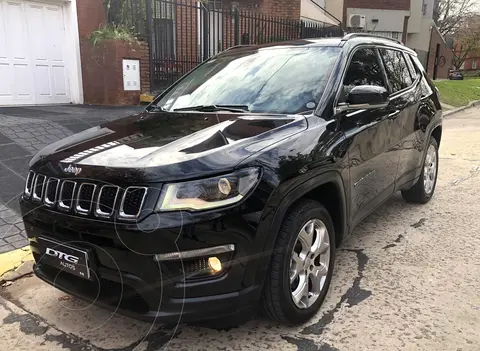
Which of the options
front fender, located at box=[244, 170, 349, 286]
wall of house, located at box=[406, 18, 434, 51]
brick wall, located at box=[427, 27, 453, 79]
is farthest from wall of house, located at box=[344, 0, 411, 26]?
front fender, located at box=[244, 170, 349, 286]

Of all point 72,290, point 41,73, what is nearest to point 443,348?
point 72,290

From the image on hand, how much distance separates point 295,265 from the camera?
2.76 meters

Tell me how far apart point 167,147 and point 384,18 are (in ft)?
95.5

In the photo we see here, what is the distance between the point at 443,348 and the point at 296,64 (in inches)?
89.3

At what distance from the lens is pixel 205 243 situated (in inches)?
89.2

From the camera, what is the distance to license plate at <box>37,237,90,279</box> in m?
2.45

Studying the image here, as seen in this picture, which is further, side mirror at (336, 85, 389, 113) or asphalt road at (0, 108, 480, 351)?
side mirror at (336, 85, 389, 113)

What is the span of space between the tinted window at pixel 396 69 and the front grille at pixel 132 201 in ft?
9.60

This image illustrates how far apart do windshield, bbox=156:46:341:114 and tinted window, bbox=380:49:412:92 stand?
3.01 ft

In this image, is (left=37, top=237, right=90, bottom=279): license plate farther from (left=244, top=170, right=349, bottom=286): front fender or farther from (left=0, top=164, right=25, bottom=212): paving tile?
(left=0, top=164, right=25, bottom=212): paving tile

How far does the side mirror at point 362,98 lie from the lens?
10.5 feet

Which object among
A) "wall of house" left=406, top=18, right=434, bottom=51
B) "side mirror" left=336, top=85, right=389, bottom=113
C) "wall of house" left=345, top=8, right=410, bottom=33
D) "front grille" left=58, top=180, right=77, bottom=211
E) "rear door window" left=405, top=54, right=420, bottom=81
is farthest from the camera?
"wall of house" left=406, top=18, right=434, bottom=51

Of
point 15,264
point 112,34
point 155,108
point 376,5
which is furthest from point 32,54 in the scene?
point 376,5

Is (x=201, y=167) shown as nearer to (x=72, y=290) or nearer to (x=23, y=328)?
(x=72, y=290)
